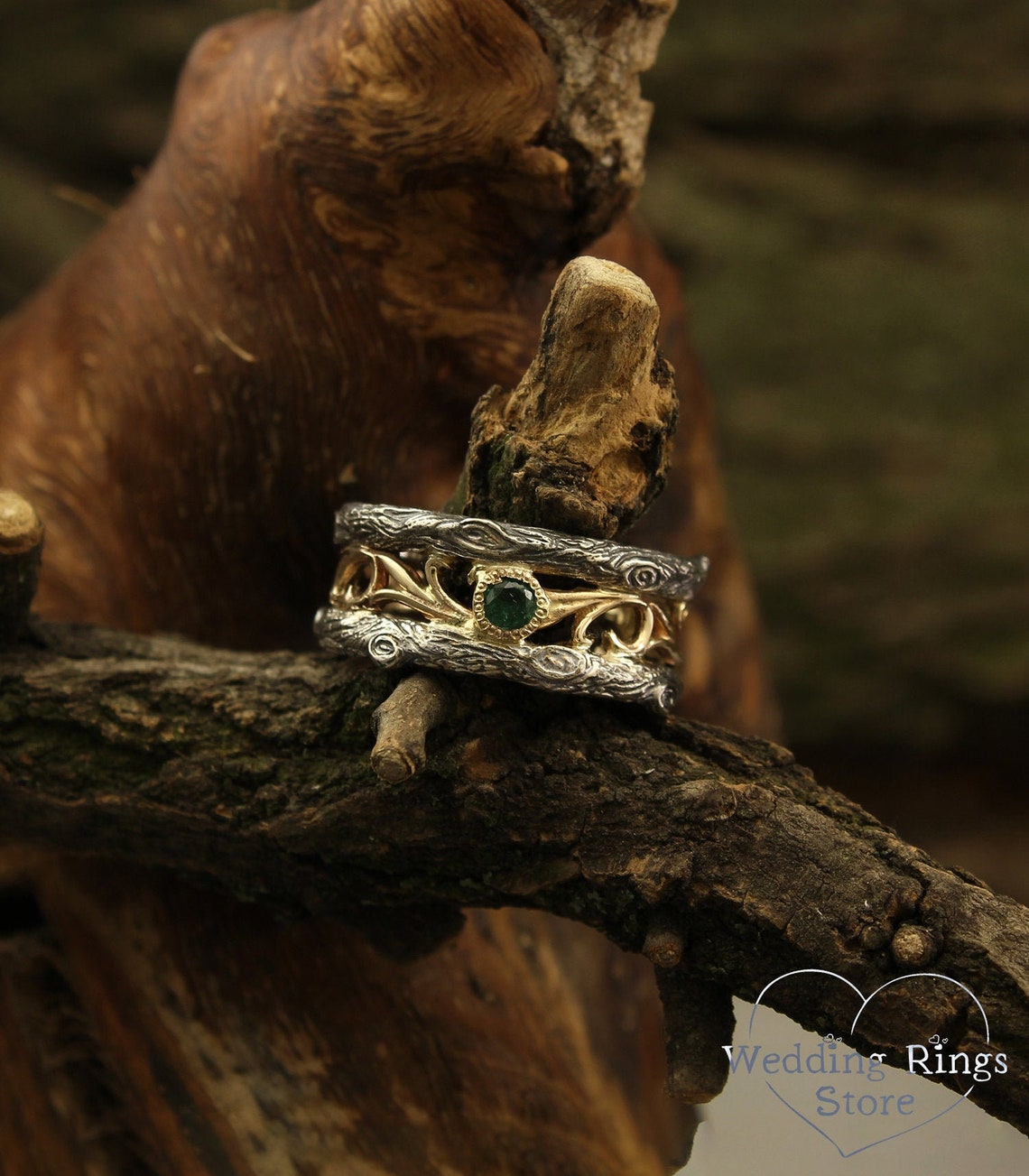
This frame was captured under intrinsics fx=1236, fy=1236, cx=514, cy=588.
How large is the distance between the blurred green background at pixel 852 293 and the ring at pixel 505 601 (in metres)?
1.82

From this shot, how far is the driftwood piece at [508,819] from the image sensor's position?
2.53 ft

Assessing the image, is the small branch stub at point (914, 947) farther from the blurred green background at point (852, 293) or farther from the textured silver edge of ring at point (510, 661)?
the blurred green background at point (852, 293)

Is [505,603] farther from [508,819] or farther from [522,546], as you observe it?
[508,819]

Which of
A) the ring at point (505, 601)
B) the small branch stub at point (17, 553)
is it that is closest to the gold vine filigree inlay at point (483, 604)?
the ring at point (505, 601)

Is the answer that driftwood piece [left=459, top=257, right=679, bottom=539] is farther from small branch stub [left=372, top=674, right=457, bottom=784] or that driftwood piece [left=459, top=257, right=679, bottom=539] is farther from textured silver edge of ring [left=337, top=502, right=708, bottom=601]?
small branch stub [left=372, top=674, right=457, bottom=784]

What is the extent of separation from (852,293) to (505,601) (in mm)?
1988

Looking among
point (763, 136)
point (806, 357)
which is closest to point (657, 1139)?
point (806, 357)

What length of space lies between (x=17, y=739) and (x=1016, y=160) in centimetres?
230

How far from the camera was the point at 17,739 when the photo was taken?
946 mm

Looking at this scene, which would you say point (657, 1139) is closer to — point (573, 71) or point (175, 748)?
Result: point (175, 748)

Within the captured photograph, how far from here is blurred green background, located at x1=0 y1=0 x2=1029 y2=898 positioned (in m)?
2.45

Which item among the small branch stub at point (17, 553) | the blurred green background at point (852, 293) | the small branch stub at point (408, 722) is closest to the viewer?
the small branch stub at point (408, 722)

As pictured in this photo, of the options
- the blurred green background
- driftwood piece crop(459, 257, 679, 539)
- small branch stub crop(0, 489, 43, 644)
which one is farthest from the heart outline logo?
the blurred green background

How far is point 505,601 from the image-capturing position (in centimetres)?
81
